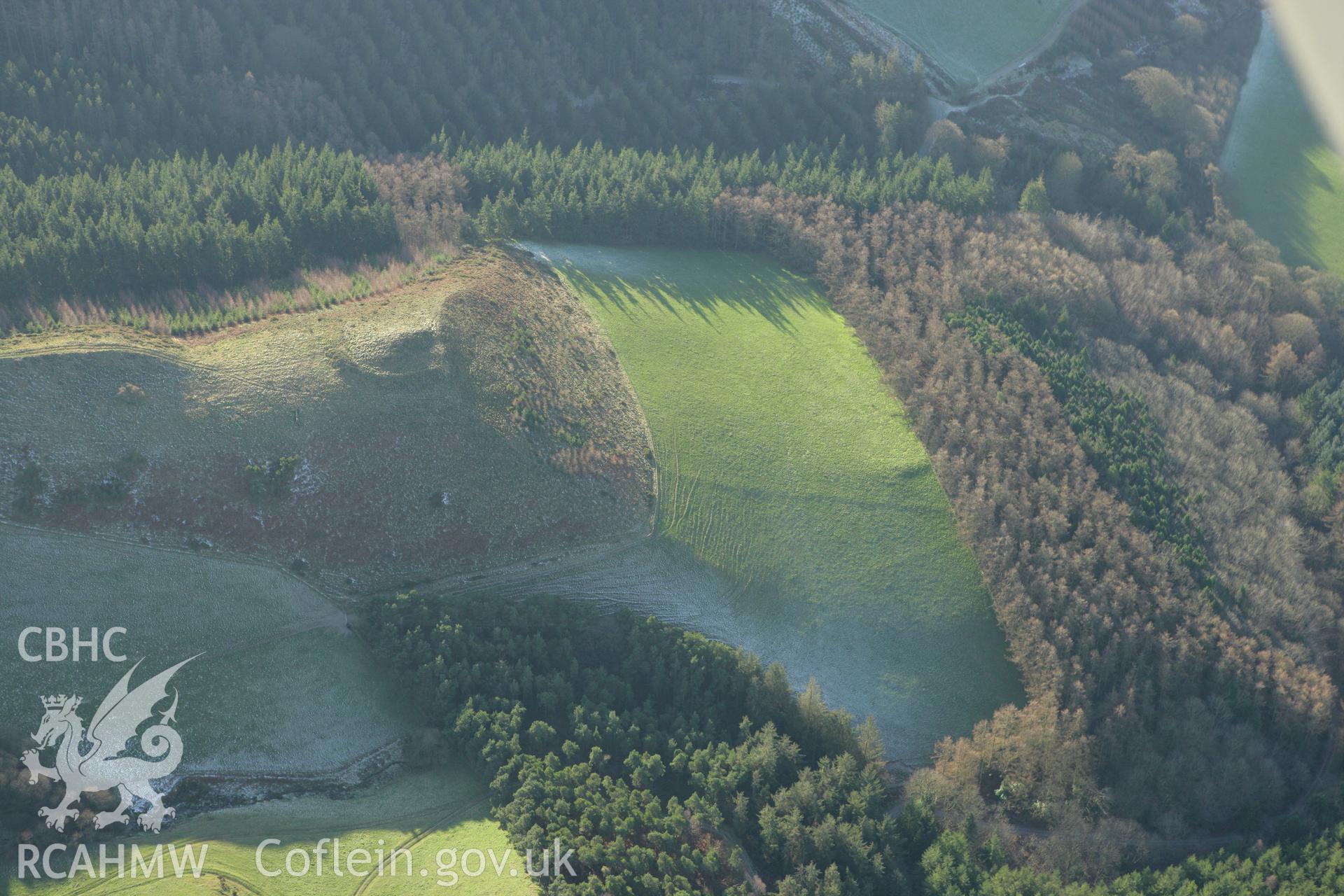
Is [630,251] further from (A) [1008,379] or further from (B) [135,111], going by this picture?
(B) [135,111]

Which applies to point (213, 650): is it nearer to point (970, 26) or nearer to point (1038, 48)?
point (970, 26)

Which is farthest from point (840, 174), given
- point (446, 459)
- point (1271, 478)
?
point (446, 459)

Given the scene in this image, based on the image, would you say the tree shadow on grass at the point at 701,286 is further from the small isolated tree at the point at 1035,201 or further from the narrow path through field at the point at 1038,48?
the narrow path through field at the point at 1038,48

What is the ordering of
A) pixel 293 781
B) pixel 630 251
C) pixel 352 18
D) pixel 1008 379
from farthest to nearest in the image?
pixel 352 18
pixel 630 251
pixel 1008 379
pixel 293 781

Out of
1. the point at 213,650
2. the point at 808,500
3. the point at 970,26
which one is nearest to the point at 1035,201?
the point at 970,26

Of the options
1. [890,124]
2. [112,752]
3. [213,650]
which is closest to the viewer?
[112,752]

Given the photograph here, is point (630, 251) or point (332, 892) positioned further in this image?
point (630, 251)

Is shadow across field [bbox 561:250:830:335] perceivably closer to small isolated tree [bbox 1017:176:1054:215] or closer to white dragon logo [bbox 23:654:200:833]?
small isolated tree [bbox 1017:176:1054:215]
